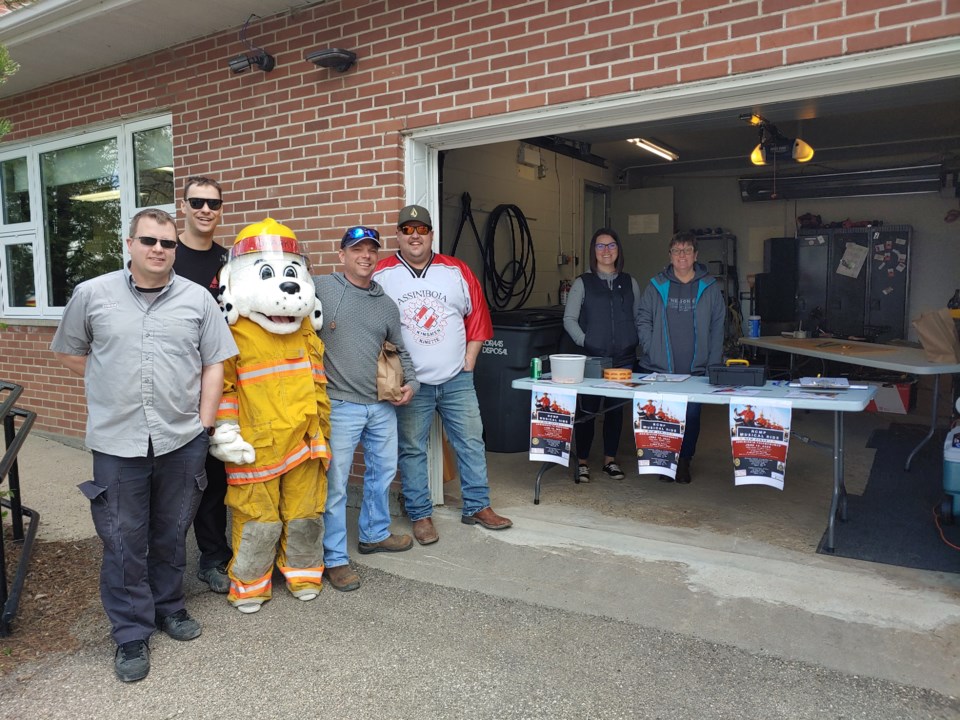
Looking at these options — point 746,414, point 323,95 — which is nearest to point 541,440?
point 746,414

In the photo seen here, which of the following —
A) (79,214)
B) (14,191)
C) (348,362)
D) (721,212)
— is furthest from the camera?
(721,212)

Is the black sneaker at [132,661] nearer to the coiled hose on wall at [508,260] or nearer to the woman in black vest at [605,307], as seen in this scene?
the woman in black vest at [605,307]

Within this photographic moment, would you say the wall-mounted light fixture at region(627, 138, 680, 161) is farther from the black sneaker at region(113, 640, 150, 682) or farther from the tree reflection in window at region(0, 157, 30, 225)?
the black sneaker at region(113, 640, 150, 682)

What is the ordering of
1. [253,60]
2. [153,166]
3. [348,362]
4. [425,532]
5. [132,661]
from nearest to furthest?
1. [132,661]
2. [348,362]
3. [425,532]
4. [253,60]
5. [153,166]

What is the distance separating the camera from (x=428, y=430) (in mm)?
4152

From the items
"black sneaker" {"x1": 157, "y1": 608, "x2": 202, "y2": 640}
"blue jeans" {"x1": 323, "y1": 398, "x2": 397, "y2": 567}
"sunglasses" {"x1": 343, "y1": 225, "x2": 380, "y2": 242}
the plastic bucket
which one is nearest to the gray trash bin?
the plastic bucket

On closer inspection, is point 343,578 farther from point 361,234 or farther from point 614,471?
point 614,471

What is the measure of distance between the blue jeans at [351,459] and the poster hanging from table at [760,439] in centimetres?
181

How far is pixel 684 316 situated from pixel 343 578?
9.12 feet

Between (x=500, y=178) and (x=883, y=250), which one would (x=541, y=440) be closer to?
(x=500, y=178)

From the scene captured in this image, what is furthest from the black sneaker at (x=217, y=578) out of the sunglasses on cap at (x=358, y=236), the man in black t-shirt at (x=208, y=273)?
the sunglasses on cap at (x=358, y=236)

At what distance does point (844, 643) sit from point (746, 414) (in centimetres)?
128

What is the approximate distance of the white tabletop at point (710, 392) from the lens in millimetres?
3689

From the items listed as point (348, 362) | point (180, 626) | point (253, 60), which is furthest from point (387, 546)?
point (253, 60)
